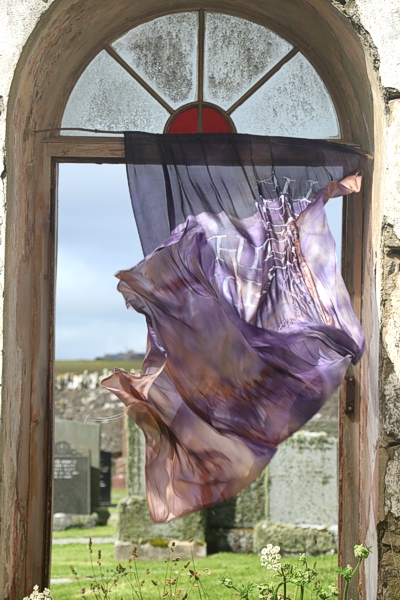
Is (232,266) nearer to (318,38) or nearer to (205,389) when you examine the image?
(205,389)

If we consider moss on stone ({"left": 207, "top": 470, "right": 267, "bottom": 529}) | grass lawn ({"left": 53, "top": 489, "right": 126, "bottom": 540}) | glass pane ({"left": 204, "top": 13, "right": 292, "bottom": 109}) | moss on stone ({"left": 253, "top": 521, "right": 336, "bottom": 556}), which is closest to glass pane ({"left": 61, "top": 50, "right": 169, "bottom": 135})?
glass pane ({"left": 204, "top": 13, "right": 292, "bottom": 109})

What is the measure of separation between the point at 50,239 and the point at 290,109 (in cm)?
146

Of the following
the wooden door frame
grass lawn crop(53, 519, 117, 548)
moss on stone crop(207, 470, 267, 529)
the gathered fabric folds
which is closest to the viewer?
the gathered fabric folds

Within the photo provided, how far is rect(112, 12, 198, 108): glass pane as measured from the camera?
3838 mm

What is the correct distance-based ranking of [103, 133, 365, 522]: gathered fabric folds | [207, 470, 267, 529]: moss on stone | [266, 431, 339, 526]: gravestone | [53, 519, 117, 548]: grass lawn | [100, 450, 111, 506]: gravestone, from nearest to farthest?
1. [103, 133, 365, 522]: gathered fabric folds
2. [266, 431, 339, 526]: gravestone
3. [207, 470, 267, 529]: moss on stone
4. [53, 519, 117, 548]: grass lawn
5. [100, 450, 111, 506]: gravestone

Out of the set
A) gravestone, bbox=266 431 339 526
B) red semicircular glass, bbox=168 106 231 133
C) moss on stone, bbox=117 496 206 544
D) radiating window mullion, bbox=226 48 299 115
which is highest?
radiating window mullion, bbox=226 48 299 115

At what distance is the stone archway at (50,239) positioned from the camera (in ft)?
10.4

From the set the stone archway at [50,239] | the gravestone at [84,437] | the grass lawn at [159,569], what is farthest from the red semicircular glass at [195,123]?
the gravestone at [84,437]

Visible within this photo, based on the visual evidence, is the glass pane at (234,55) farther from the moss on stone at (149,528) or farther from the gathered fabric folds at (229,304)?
the moss on stone at (149,528)

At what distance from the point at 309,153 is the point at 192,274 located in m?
0.92

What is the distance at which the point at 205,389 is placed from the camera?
9.98 feet

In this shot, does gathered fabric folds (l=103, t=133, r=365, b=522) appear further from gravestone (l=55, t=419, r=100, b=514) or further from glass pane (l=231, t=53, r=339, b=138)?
gravestone (l=55, t=419, r=100, b=514)

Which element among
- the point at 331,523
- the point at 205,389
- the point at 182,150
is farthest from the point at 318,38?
the point at 331,523

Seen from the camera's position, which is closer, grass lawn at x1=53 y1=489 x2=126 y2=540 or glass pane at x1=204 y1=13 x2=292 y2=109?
glass pane at x1=204 y1=13 x2=292 y2=109
